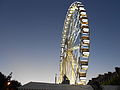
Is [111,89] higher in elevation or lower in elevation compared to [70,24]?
lower

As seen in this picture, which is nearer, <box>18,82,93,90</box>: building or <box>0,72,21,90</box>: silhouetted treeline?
<box>18,82,93,90</box>: building

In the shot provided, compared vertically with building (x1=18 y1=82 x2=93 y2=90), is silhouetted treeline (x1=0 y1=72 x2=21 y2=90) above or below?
above

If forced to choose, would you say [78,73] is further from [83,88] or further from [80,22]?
[80,22]

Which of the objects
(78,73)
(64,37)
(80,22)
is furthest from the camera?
(64,37)

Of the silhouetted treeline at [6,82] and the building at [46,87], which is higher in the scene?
the silhouetted treeline at [6,82]

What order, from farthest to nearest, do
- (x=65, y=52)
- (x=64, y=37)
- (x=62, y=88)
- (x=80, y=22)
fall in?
(x=64, y=37) → (x=65, y=52) → (x=80, y=22) → (x=62, y=88)

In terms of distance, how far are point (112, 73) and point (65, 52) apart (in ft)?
95.4

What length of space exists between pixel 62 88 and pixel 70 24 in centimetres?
1390

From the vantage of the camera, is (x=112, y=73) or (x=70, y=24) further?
(x=112, y=73)

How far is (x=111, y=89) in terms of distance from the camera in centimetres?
2147

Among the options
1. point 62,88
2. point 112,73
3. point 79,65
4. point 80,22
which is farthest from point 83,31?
point 112,73

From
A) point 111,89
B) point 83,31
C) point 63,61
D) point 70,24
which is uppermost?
point 70,24

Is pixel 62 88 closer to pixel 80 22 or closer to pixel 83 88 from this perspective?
pixel 83 88

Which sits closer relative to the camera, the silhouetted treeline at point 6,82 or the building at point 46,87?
the building at point 46,87
